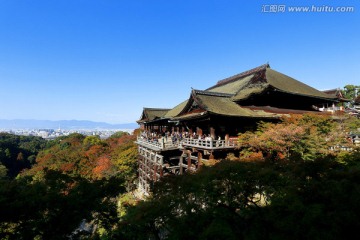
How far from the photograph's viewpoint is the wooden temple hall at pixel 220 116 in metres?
18.1

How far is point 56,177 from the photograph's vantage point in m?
7.80

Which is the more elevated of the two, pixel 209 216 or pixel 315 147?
pixel 315 147

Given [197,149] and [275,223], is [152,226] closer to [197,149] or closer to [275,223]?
[275,223]

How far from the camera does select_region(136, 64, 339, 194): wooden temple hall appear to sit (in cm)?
1808

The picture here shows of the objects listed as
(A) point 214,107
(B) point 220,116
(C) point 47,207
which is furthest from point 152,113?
(C) point 47,207

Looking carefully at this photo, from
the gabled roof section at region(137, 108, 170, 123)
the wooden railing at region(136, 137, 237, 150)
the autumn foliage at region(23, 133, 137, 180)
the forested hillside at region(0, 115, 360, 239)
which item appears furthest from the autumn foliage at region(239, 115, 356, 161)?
the gabled roof section at region(137, 108, 170, 123)

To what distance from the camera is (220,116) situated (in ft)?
57.9

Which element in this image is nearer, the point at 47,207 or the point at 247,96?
the point at 47,207

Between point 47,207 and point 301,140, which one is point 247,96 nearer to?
point 301,140

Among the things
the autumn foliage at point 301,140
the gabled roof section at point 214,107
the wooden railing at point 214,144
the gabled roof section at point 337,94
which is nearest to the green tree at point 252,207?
the autumn foliage at point 301,140

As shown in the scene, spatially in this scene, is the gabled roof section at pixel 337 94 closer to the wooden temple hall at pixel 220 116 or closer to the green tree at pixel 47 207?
the wooden temple hall at pixel 220 116

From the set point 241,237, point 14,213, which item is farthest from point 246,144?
point 14,213

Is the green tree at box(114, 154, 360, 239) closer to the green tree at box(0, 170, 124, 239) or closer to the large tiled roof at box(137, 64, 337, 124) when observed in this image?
the green tree at box(0, 170, 124, 239)

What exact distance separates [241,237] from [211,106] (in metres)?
13.1
